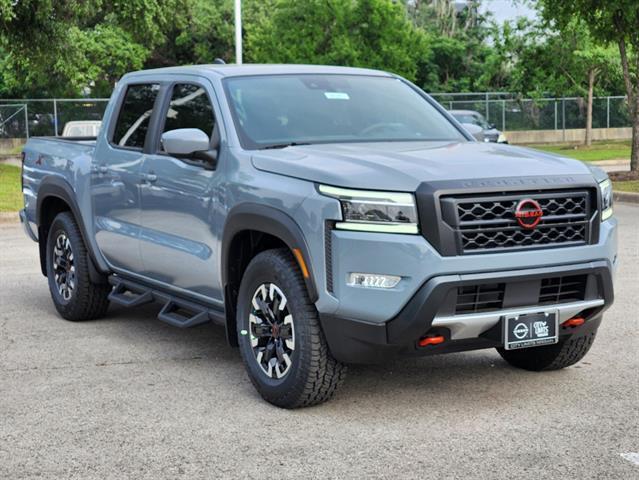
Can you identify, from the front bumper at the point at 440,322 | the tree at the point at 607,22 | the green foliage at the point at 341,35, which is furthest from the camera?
the green foliage at the point at 341,35

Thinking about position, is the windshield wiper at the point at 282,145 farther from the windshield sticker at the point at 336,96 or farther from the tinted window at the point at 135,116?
the tinted window at the point at 135,116

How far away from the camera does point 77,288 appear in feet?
27.4

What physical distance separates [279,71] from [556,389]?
8.79 ft

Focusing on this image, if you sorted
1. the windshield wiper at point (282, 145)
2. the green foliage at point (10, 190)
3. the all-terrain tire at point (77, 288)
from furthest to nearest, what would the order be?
the green foliage at point (10, 190) < the all-terrain tire at point (77, 288) < the windshield wiper at point (282, 145)

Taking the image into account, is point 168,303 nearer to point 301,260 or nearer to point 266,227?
point 266,227

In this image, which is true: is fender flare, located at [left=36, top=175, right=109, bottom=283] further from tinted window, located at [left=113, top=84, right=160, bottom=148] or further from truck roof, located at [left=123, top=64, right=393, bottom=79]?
truck roof, located at [left=123, top=64, right=393, bottom=79]

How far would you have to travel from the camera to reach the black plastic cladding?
5.23 m

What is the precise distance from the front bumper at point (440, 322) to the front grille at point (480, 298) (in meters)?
0.04

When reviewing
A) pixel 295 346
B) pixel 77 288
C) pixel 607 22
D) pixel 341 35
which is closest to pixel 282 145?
pixel 295 346

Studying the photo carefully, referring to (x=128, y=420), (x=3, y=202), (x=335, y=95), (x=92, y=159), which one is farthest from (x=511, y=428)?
(x=3, y=202)

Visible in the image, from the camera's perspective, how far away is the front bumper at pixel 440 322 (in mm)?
5211

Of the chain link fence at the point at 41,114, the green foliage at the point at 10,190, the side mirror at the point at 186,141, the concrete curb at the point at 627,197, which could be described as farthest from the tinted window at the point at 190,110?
the chain link fence at the point at 41,114

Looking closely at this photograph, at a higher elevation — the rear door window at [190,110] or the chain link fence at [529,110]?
the rear door window at [190,110]

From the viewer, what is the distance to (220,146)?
6359 millimetres
